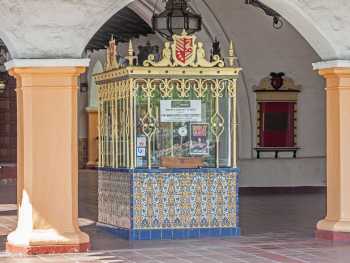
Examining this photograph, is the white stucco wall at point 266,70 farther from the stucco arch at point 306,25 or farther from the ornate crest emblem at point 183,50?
the ornate crest emblem at point 183,50

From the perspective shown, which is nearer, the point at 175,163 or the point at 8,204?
the point at 175,163

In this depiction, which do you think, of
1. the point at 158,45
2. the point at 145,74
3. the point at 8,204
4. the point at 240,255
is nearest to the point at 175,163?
the point at 145,74

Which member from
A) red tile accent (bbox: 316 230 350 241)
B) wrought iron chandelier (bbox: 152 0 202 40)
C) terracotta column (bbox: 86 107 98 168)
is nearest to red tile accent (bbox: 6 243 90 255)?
red tile accent (bbox: 316 230 350 241)

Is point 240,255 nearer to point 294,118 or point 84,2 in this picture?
point 84,2

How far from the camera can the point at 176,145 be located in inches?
470

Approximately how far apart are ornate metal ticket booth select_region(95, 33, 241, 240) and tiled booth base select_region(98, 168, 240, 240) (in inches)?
0.5

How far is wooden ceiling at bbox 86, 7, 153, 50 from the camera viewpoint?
18.5 metres

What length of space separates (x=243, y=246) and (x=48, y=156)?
2.47 m

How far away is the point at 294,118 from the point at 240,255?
8.89m

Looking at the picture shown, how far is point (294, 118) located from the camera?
18.9 meters

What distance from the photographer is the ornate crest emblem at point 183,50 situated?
11680 millimetres

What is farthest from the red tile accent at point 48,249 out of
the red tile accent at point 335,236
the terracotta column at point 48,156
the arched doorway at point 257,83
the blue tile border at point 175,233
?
the arched doorway at point 257,83

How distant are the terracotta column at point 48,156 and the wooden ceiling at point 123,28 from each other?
24.4 feet

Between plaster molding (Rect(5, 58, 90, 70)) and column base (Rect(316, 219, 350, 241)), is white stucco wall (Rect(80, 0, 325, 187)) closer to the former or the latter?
column base (Rect(316, 219, 350, 241))
